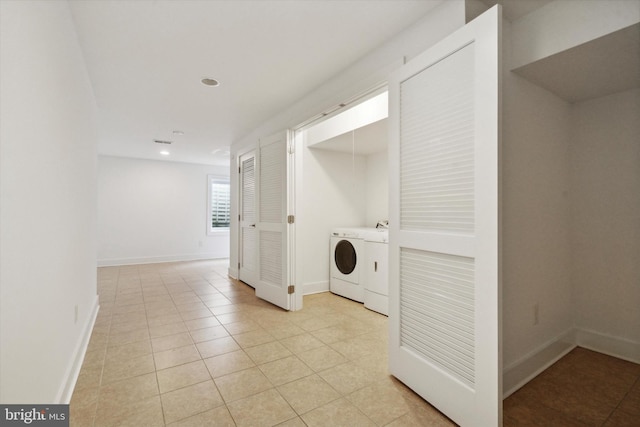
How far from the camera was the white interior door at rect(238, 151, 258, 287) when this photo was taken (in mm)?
4340

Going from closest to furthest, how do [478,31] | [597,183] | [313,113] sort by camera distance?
1. [478,31]
2. [597,183]
3. [313,113]

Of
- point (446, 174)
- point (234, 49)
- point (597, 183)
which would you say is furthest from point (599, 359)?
point (234, 49)

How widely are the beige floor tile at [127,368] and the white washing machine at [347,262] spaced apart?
228cm

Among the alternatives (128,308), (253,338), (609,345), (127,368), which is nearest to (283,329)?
(253,338)

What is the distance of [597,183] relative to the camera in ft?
7.70

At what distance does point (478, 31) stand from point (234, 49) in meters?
1.67

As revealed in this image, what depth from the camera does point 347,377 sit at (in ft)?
6.29

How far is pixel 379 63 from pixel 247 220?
3.15 meters

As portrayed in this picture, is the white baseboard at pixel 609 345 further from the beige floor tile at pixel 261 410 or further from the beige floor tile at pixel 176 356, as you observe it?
the beige floor tile at pixel 176 356

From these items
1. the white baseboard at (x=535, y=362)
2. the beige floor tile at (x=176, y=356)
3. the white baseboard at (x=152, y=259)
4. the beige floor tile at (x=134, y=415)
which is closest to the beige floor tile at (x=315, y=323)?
the beige floor tile at (x=176, y=356)

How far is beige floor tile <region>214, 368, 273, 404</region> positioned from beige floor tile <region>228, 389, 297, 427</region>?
0.05 m

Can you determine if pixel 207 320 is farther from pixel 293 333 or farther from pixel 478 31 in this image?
pixel 478 31

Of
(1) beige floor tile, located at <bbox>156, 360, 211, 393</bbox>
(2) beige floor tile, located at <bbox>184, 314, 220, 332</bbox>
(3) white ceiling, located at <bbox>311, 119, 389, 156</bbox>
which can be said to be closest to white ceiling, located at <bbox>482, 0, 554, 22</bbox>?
(3) white ceiling, located at <bbox>311, 119, 389, 156</bbox>

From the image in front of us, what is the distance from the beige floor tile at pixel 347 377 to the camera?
1.80m
